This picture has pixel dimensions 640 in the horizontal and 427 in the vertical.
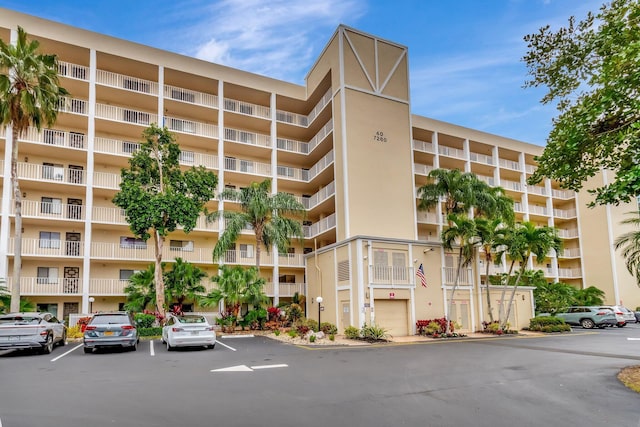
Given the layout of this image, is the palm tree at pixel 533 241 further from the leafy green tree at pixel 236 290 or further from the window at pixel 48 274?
the window at pixel 48 274

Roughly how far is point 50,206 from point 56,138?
4.23 m

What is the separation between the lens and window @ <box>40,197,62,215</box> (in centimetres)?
2712

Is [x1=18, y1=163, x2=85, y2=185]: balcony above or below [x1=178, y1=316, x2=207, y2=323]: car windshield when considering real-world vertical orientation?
above

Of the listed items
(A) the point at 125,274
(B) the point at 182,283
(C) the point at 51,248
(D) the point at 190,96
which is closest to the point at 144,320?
(B) the point at 182,283

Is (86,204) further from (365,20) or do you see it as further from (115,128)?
(365,20)

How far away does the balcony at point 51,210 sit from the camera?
26.6 meters

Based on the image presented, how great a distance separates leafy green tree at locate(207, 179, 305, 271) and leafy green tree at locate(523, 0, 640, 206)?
16197 mm

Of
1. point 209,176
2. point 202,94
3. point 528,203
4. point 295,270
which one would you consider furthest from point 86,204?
point 528,203

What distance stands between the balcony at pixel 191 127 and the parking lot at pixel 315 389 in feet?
61.0

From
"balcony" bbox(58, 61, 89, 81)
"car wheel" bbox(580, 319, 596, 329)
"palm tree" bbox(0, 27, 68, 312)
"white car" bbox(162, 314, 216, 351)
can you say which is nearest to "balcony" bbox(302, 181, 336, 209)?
"white car" bbox(162, 314, 216, 351)

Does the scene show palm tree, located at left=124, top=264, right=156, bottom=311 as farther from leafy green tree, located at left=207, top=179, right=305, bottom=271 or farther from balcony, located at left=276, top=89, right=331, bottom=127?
balcony, located at left=276, top=89, right=331, bottom=127

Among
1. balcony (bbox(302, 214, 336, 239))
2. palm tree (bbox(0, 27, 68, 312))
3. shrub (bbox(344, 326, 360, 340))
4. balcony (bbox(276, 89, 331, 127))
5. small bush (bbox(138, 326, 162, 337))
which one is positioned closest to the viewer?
palm tree (bbox(0, 27, 68, 312))

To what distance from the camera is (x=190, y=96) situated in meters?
32.3

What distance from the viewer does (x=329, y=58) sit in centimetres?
3106
